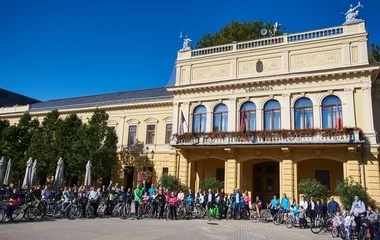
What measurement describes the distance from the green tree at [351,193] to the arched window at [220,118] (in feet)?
31.6

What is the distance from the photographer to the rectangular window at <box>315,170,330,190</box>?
75.2 ft

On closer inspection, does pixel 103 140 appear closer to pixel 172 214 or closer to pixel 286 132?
pixel 172 214

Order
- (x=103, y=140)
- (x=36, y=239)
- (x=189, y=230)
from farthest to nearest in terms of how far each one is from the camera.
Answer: (x=103, y=140) → (x=189, y=230) → (x=36, y=239)

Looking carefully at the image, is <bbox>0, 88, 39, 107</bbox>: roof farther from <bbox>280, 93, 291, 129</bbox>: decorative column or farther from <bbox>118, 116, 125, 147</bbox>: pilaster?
<bbox>280, 93, 291, 129</bbox>: decorative column

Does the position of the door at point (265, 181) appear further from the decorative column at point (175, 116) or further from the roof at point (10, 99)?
the roof at point (10, 99)

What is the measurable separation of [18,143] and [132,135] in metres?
10.8

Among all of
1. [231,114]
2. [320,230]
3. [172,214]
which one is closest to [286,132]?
[231,114]

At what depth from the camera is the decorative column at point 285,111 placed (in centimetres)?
2334

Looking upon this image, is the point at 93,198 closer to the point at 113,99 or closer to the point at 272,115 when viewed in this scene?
the point at 272,115

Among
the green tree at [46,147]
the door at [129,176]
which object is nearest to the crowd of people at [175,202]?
the green tree at [46,147]

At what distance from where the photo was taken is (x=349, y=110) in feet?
70.8

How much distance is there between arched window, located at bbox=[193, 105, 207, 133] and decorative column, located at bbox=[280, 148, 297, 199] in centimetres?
705

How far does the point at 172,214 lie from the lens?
17.8 m

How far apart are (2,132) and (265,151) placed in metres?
24.7
